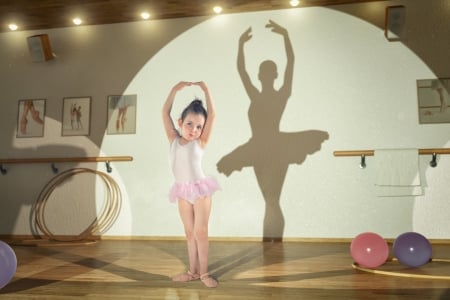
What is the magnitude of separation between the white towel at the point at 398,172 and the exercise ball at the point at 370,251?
1547 millimetres

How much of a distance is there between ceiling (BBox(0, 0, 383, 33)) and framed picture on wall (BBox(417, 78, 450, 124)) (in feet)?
3.93

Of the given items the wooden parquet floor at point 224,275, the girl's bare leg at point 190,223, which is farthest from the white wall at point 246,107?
the girl's bare leg at point 190,223

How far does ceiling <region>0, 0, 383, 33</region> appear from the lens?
4.40 metres

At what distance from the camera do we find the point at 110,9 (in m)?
4.57

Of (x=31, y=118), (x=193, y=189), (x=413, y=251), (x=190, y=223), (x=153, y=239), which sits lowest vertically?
(x=153, y=239)

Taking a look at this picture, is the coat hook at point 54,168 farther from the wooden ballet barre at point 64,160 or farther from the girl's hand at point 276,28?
the girl's hand at point 276,28

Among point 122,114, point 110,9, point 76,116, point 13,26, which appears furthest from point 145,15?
point 13,26

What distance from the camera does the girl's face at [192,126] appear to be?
7.89 ft

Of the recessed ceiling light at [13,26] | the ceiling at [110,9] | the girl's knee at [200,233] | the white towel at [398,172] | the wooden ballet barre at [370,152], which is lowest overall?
the girl's knee at [200,233]

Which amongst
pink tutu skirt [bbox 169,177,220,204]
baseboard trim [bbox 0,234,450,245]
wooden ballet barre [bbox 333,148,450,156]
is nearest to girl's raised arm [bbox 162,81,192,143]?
pink tutu skirt [bbox 169,177,220,204]

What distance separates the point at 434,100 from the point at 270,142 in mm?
1787

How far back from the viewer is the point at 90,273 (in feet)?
8.71

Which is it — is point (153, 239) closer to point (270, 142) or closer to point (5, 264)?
point (270, 142)

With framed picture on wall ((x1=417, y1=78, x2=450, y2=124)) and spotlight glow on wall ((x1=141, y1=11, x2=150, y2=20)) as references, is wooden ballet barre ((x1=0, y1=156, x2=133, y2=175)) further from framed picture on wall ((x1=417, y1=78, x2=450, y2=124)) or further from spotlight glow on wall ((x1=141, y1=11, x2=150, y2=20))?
framed picture on wall ((x1=417, y1=78, x2=450, y2=124))
